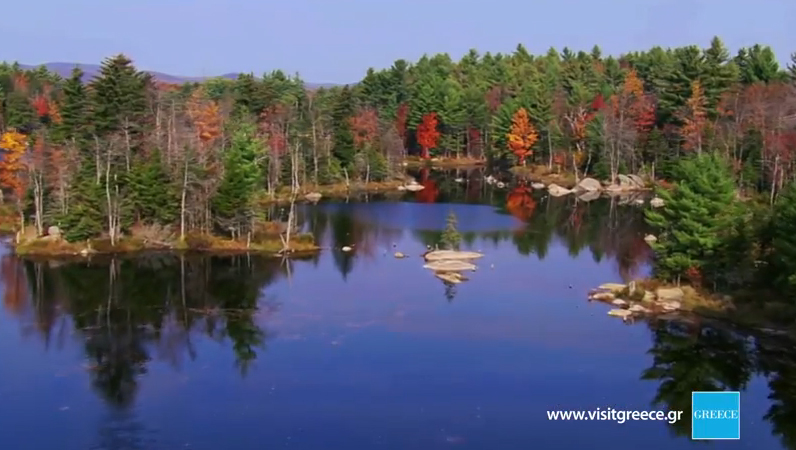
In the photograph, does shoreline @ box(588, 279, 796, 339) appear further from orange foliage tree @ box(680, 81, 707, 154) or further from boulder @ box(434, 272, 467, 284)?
orange foliage tree @ box(680, 81, 707, 154)

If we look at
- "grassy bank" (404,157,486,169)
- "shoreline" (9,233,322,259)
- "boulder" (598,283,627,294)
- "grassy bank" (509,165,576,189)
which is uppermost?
"grassy bank" (404,157,486,169)

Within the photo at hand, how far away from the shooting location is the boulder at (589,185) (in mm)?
52438

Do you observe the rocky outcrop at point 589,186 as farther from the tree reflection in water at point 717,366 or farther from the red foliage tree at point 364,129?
the tree reflection in water at point 717,366


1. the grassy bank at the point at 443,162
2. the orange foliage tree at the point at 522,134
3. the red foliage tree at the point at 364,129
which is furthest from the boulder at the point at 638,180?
the grassy bank at the point at 443,162

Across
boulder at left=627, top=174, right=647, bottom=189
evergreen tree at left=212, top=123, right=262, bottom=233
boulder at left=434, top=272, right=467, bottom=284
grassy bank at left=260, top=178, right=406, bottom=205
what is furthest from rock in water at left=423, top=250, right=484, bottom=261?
boulder at left=627, top=174, right=647, bottom=189

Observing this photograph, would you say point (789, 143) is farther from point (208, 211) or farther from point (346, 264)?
point (208, 211)

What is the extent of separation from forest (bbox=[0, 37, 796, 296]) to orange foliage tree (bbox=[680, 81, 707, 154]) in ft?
0.34

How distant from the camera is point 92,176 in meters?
34.5

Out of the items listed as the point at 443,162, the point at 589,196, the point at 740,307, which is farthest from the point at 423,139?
the point at 740,307

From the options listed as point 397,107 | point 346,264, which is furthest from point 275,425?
point 397,107

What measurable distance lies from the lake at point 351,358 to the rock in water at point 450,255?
24.9 inches

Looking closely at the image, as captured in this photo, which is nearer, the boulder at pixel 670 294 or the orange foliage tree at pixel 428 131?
the boulder at pixel 670 294

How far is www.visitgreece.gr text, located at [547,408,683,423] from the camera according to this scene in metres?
18.3

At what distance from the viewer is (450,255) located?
32938 millimetres
